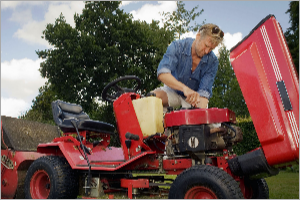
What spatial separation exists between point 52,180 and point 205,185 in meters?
1.69

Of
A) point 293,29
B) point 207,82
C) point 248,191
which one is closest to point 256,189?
point 248,191

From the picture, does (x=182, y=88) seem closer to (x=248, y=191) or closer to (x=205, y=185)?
(x=205, y=185)

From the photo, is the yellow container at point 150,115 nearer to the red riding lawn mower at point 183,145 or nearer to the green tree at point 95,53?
the red riding lawn mower at point 183,145

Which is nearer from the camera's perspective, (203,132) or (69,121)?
(203,132)

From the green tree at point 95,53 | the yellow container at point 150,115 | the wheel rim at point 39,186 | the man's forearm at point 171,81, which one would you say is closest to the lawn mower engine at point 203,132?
the yellow container at point 150,115

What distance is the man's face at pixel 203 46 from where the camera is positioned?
294 centimetres

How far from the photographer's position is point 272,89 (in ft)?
7.22

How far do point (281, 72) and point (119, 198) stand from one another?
2086mm

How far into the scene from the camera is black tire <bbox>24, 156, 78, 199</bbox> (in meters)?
3.15

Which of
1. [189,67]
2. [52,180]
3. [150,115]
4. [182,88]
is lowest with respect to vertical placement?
[52,180]

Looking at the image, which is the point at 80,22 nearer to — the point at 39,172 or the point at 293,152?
the point at 39,172

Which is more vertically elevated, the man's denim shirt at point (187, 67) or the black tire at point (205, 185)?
the man's denim shirt at point (187, 67)

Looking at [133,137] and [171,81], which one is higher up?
[171,81]

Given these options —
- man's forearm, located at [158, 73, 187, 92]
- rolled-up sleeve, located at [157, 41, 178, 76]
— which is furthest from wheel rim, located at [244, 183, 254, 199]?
rolled-up sleeve, located at [157, 41, 178, 76]
